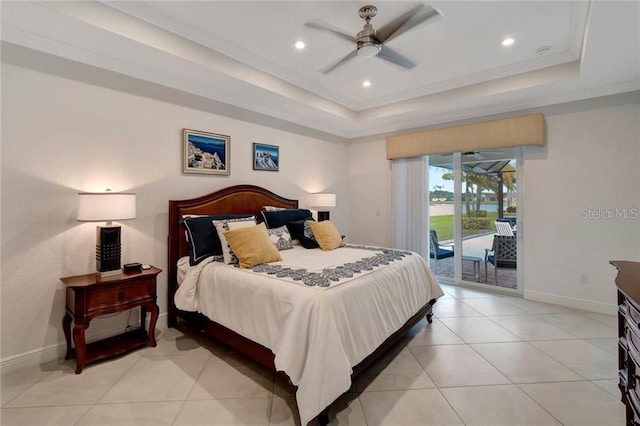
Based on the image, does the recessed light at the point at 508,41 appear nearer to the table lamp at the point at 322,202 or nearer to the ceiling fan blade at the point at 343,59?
the ceiling fan blade at the point at 343,59

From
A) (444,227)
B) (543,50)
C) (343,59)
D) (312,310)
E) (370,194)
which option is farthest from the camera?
(370,194)

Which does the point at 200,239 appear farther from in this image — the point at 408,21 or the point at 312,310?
the point at 408,21

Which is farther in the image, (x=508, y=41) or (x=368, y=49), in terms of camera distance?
(x=508, y=41)

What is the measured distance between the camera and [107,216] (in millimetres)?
2441

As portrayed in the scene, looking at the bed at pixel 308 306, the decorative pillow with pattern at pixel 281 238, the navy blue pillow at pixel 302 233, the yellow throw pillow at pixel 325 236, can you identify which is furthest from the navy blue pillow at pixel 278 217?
the bed at pixel 308 306

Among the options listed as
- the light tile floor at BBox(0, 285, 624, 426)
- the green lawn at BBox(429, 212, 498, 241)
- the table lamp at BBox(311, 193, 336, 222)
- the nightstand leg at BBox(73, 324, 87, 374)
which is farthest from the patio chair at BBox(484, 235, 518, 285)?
the nightstand leg at BBox(73, 324, 87, 374)

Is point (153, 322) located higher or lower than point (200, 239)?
lower

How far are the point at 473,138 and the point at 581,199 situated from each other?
1512 millimetres

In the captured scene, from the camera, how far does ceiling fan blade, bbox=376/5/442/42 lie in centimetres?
212

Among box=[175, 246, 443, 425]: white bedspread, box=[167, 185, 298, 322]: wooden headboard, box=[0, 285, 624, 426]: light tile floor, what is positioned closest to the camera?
box=[175, 246, 443, 425]: white bedspread

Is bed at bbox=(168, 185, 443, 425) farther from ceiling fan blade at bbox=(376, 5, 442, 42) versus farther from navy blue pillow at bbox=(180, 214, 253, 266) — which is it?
ceiling fan blade at bbox=(376, 5, 442, 42)

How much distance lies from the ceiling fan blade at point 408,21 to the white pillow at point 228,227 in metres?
2.17

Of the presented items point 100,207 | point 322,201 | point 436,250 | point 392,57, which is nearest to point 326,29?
point 392,57

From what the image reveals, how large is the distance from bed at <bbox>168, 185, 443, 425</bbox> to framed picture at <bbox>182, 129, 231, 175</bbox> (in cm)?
39
